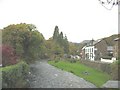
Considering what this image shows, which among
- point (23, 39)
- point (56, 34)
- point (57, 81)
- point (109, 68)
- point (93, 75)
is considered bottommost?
point (57, 81)

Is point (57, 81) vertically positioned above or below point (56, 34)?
below

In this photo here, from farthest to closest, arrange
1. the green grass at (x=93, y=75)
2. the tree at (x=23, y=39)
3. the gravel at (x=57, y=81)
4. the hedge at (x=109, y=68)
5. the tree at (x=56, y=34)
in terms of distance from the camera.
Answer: the tree at (x=56, y=34), the tree at (x=23, y=39), the green grass at (x=93, y=75), the gravel at (x=57, y=81), the hedge at (x=109, y=68)

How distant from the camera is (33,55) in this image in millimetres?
31250

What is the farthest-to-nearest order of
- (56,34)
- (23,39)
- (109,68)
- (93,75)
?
(56,34)
(23,39)
(93,75)
(109,68)

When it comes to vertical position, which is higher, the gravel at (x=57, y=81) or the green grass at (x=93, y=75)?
the green grass at (x=93, y=75)

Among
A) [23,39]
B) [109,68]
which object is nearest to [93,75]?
[109,68]

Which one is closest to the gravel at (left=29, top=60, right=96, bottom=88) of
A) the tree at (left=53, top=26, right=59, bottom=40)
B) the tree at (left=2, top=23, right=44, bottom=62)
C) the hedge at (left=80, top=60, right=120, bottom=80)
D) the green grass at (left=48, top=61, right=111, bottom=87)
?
the green grass at (left=48, top=61, right=111, bottom=87)

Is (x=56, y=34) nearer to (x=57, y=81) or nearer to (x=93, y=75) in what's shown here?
(x=93, y=75)

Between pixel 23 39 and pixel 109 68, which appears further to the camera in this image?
pixel 23 39

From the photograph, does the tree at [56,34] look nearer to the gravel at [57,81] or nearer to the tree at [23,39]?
the tree at [23,39]

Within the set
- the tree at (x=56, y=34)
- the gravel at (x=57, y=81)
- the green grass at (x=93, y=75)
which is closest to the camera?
the gravel at (x=57, y=81)

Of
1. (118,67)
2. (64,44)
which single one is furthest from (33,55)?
(64,44)

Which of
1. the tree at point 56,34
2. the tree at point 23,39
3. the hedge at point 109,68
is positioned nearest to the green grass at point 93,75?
the hedge at point 109,68

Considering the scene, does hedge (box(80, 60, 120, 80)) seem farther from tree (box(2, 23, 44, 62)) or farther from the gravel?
tree (box(2, 23, 44, 62))
